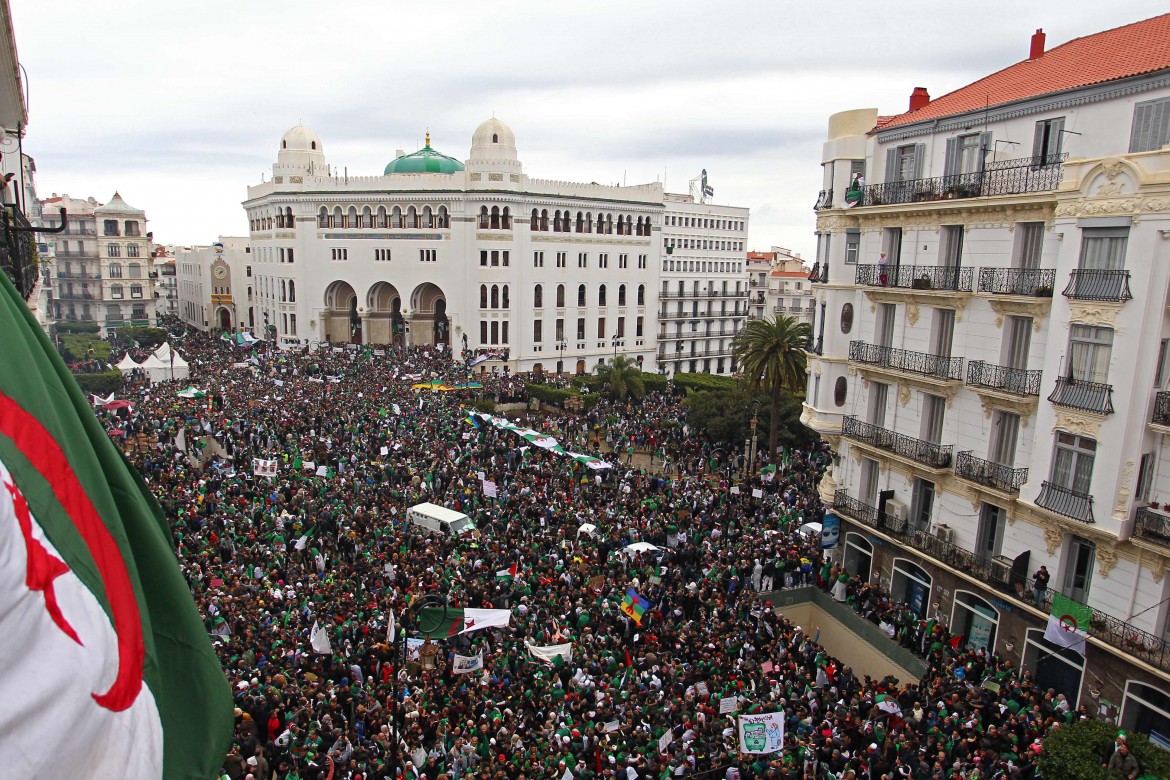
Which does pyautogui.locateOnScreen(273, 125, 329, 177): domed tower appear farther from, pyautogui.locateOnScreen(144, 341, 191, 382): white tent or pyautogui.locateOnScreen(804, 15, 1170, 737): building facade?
pyautogui.locateOnScreen(804, 15, 1170, 737): building facade

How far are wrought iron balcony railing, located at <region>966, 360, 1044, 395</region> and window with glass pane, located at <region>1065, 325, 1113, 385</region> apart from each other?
115 cm

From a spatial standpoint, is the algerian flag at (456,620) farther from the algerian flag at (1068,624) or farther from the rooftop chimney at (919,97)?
the rooftop chimney at (919,97)

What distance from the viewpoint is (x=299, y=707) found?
50.8 ft

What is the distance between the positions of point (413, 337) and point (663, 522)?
47742 millimetres

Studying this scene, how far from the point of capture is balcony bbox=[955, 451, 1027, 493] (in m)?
20.8

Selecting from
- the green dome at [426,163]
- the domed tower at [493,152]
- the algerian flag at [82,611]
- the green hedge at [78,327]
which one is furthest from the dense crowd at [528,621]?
the green hedge at [78,327]

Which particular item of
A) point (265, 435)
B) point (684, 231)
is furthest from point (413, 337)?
point (265, 435)

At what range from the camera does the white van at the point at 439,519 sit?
25703mm

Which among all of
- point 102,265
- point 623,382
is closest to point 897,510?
point 623,382

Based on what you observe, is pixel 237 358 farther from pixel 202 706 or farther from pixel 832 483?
pixel 202 706

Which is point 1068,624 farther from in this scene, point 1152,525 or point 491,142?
point 491,142

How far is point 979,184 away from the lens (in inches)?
855

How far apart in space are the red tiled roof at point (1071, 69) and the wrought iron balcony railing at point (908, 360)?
21.1 ft

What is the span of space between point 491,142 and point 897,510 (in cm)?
4917
